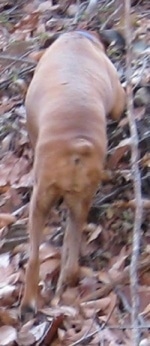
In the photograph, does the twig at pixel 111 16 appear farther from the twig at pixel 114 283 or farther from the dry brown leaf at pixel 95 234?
the twig at pixel 114 283

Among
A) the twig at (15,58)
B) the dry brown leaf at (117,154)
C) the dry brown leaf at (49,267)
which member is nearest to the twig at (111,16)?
the twig at (15,58)

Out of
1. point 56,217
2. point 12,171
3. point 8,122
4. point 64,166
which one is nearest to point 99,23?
point 8,122

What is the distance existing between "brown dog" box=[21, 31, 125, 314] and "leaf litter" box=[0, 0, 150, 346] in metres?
0.14

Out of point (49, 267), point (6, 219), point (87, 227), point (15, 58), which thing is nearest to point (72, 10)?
point (15, 58)

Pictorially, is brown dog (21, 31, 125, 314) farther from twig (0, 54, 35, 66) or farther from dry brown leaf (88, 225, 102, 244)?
twig (0, 54, 35, 66)

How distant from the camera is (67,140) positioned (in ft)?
14.3

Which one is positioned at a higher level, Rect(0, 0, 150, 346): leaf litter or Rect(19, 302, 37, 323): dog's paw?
Rect(19, 302, 37, 323): dog's paw

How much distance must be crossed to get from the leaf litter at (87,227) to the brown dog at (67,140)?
140 millimetres

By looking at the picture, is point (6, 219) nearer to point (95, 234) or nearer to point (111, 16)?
point (95, 234)

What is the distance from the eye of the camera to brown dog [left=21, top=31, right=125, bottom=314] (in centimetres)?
436

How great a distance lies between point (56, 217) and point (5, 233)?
331mm

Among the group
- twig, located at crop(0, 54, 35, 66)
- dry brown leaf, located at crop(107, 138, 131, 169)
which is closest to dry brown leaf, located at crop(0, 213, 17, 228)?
dry brown leaf, located at crop(107, 138, 131, 169)

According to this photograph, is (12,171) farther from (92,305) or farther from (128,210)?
(92,305)

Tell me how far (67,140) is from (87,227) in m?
1.04
